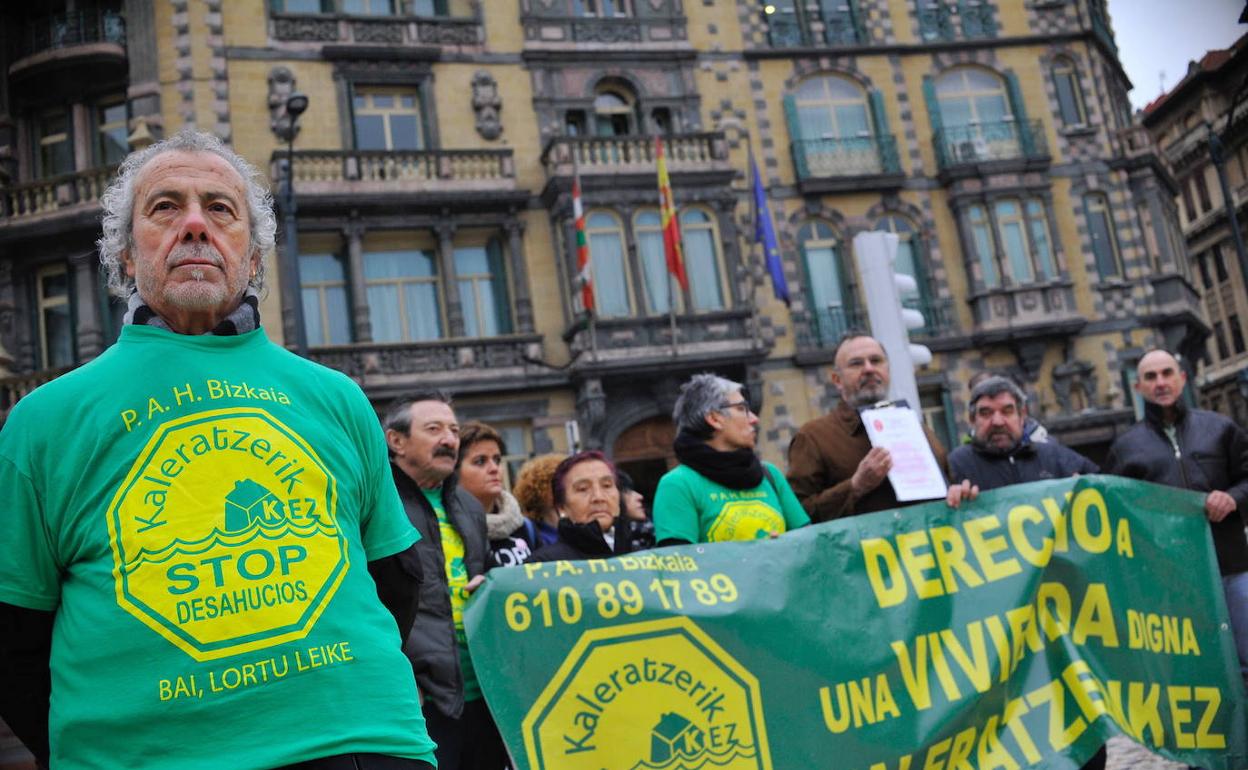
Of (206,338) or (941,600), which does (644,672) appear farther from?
(206,338)

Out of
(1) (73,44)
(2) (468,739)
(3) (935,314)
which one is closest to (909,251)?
(3) (935,314)

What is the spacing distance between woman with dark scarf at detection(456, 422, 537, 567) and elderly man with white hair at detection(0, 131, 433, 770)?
132 inches

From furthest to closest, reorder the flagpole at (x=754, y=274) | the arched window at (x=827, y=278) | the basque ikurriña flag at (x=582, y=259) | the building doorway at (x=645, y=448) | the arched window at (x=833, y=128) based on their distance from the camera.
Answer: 1. the arched window at (x=833, y=128)
2. the arched window at (x=827, y=278)
3. the flagpole at (x=754, y=274)
4. the building doorway at (x=645, y=448)
5. the basque ikurriña flag at (x=582, y=259)

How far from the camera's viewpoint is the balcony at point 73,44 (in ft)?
68.2

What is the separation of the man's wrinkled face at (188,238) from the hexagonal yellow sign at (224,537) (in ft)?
0.96

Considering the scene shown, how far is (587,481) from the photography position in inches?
209

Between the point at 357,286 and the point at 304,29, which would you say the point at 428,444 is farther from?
the point at 304,29

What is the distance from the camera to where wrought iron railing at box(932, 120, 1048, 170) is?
24.4 meters

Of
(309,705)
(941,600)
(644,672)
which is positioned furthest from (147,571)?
(941,600)

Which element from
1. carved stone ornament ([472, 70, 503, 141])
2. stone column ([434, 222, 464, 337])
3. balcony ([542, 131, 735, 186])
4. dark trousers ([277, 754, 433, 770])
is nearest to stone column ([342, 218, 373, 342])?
stone column ([434, 222, 464, 337])

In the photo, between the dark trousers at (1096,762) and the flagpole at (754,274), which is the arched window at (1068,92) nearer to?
the flagpole at (754,274)

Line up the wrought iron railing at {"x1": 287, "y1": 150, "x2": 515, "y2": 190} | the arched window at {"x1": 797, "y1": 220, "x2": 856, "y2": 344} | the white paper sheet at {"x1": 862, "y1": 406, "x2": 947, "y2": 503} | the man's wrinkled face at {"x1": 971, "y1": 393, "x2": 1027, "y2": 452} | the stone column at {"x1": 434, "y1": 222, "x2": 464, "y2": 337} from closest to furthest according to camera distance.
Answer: the white paper sheet at {"x1": 862, "y1": 406, "x2": 947, "y2": 503} → the man's wrinkled face at {"x1": 971, "y1": 393, "x2": 1027, "y2": 452} → the wrought iron railing at {"x1": 287, "y1": 150, "x2": 515, "y2": 190} → the stone column at {"x1": 434, "y1": 222, "x2": 464, "y2": 337} → the arched window at {"x1": 797, "y1": 220, "x2": 856, "y2": 344}

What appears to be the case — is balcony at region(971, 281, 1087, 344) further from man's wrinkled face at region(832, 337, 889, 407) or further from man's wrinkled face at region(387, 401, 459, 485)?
man's wrinkled face at region(387, 401, 459, 485)

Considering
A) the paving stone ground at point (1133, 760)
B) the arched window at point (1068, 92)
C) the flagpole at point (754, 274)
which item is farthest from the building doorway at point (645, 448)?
the paving stone ground at point (1133, 760)
